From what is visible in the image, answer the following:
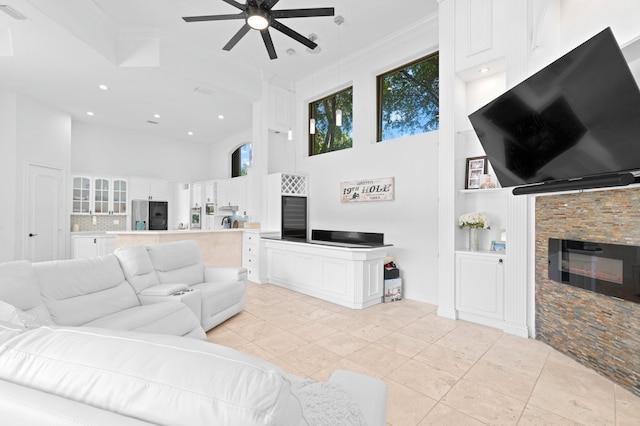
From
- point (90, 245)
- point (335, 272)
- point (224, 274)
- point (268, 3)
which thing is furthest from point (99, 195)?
point (268, 3)

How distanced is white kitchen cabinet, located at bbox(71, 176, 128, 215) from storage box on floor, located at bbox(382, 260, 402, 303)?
672cm

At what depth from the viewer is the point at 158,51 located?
447cm

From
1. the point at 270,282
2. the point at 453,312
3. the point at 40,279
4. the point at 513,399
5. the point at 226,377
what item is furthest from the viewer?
the point at 270,282

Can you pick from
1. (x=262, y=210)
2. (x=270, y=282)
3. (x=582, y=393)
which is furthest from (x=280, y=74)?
(x=582, y=393)

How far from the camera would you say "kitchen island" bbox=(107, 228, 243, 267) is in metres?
4.79

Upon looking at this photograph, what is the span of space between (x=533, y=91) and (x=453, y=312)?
2512 mm

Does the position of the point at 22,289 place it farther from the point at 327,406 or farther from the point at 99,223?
the point at 99,223

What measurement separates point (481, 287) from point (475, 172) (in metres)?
1.38

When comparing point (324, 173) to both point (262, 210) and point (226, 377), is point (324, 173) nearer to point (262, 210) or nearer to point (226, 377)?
point (262, 210)

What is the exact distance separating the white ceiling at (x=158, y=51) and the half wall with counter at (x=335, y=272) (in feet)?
10.7

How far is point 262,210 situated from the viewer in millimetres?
6082

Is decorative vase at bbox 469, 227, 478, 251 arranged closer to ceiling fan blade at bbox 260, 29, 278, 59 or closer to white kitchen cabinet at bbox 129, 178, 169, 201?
ceiling fan blade at bbox 260, 29, 278, 59

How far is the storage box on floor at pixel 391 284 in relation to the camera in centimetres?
432

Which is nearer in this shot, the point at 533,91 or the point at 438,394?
the point at 438,394
